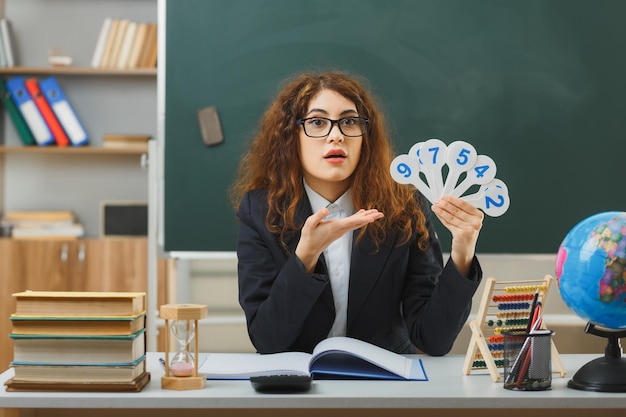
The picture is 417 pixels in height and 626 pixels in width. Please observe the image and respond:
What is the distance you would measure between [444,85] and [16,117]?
2496 mm

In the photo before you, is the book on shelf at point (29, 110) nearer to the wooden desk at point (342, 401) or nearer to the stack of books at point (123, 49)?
the stack of books at point (123, 49)

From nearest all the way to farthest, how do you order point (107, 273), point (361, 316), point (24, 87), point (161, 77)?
point (361, 316) < point (161, 77) < point (107, 273) < point (24, 87)

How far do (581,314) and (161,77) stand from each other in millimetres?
2275

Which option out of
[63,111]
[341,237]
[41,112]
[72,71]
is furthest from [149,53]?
[341,237]

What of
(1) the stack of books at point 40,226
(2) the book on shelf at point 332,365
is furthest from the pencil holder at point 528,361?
(1) the stack of books at point 40,226

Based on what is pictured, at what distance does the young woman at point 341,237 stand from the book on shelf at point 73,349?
20.8 inches

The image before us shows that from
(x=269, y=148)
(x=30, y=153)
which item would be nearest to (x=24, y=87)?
(x=30, y=153)

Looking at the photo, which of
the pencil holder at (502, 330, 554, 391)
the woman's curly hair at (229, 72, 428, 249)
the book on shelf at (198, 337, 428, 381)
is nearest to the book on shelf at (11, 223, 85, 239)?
the woman's curly hair at (229, 72, 428, 249)

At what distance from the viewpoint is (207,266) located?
3586mm

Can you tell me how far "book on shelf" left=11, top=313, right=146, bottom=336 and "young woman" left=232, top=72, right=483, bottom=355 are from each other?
1.70 feet

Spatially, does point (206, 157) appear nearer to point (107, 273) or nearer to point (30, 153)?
point (107, 273)

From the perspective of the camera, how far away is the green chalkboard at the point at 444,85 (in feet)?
11.1

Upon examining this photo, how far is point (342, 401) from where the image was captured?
141 centimetres

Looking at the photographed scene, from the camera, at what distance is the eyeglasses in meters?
2.10
